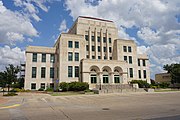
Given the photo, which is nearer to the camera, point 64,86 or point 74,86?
point 74,86

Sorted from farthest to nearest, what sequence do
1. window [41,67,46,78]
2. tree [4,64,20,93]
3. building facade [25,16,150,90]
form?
window [41,67,46,78] < building facade [25,16,150,90] < tree [4,64,20,93]

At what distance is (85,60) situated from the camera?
138ft

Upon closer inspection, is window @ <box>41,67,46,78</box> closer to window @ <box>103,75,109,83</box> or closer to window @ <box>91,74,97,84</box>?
window @ <box>91,74,97,84</box>

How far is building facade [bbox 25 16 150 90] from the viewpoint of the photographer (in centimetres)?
4256

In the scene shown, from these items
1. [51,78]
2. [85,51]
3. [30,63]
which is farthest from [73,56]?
[30,63]

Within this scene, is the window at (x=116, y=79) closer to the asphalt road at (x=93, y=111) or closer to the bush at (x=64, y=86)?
the bush at (x=64, y=86)

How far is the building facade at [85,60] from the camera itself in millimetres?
42562

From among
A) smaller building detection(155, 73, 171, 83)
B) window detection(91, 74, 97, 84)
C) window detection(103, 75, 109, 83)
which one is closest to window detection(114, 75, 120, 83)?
window detection(103, 75, 109, 83)

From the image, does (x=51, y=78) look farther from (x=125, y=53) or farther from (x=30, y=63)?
(x=125, y=53)

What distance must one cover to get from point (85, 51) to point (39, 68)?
43.2 ft

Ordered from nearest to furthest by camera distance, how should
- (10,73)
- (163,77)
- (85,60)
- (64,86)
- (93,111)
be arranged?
1. (93,111)
2. (10,73)
3. (64,86)
4. (85,60)
5. (163,77)

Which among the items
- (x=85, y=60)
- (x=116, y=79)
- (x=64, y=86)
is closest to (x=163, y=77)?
(x=116, y=79)

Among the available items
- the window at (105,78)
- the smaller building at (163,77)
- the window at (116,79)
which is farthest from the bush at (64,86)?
the smaller building at (163,77)

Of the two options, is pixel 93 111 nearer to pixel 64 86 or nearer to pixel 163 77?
Result: pixel 64 86
